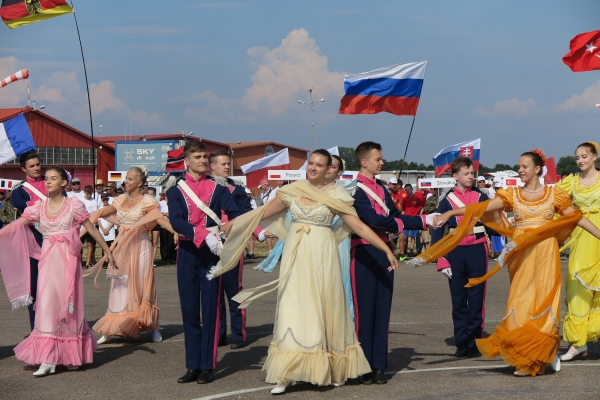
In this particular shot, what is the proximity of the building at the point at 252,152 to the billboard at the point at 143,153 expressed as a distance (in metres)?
Answer: 20.9

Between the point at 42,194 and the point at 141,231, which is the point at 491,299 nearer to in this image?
the point at 141,231

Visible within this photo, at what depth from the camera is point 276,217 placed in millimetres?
7508

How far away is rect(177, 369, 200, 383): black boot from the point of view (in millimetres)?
7500

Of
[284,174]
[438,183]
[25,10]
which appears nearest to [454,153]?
[438,183]

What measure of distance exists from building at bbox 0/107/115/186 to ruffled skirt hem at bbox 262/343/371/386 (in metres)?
50.8

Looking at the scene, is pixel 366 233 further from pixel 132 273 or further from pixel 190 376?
pixel 132 273

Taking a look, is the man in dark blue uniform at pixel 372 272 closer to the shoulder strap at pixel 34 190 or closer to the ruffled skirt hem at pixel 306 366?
the ruffled skirt hem at pixel 306 366

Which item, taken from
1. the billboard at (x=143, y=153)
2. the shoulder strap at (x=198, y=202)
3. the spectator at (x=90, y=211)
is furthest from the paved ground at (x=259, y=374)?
the billboard at (x=143, y=153)

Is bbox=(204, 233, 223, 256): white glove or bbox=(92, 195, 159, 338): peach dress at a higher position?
bbox=(204, 233, 223, 256): white glove

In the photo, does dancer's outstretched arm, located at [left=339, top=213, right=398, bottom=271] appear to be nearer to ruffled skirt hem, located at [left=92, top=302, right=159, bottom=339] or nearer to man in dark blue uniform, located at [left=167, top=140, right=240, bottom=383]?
man in dark blue uniform, located at [left=167, top=140, right=240, bottom=383]

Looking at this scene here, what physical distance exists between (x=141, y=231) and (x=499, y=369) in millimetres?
4879

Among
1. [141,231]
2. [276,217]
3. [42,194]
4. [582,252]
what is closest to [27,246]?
[42,194]

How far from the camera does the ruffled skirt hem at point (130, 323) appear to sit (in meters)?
9.88

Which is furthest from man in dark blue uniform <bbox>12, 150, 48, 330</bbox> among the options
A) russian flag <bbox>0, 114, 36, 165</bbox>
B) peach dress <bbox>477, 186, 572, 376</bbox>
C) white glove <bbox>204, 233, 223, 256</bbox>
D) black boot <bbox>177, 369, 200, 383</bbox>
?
peach dress <bbox>477, 186, 572, 376</bbox>
